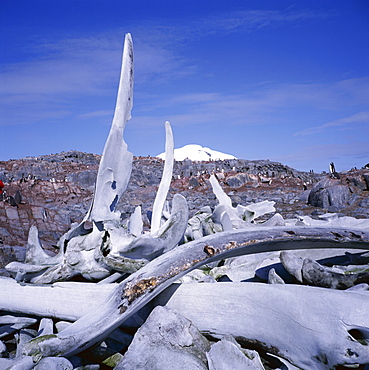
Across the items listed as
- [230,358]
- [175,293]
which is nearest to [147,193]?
[175,293]

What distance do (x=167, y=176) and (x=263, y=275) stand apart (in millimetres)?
1397

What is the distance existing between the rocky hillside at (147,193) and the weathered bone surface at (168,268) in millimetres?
4073

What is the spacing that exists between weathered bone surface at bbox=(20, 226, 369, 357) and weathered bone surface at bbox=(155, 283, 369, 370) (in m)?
0.22

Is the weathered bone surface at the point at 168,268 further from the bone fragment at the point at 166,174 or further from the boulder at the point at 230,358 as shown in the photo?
the bone fragment at the point at 166,174

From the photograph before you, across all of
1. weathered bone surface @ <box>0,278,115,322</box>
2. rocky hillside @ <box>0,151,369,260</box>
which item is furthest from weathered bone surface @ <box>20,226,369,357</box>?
rocky hillside @ <box>0,151,369,260</box>

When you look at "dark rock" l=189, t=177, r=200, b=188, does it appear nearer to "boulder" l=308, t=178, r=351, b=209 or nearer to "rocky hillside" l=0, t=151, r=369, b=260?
"rocky hillside" l=0, t=151, r=369, b=260

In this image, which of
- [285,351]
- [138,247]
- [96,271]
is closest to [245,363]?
[285,351]

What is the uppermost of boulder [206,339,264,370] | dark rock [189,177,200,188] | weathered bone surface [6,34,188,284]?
dark rock [189,177,200,188]

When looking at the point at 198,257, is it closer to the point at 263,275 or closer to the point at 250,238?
the point at 250,238

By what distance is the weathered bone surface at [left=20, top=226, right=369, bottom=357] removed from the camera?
224 centimetres

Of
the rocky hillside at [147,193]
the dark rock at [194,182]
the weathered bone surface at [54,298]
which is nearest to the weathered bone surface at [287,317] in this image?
the weathered bone surface at [54,298]

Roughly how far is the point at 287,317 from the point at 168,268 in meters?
0.73

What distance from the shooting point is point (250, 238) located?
2641mm

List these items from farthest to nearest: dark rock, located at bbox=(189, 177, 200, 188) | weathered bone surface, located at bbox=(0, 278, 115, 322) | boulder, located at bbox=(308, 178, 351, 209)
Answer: dark rock, located at bbox=(189, 177, 200, 188), boulder, located at bbox=(308, 178, 351, 209), weathered bone surface, located at bbox=(0, 278, 115, 322)
